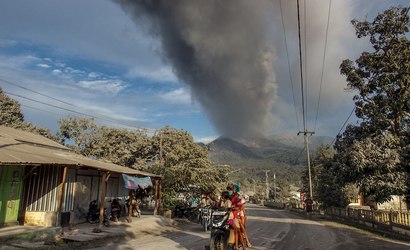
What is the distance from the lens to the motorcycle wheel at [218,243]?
9844mm

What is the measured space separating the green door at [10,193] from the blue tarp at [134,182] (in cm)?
566

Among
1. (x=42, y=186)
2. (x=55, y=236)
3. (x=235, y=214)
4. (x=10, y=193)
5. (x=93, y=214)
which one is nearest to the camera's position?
(x=235, y=214)

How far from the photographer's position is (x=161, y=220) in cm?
2070

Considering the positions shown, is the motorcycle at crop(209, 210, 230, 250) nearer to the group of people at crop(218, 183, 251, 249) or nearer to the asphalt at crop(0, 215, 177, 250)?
the group of people at crop(218, 183, 251, 249)

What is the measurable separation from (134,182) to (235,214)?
37.5 ft

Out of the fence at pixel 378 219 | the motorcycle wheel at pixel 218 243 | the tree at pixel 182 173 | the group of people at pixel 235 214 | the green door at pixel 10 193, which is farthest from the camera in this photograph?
the tree at pixel 182 173

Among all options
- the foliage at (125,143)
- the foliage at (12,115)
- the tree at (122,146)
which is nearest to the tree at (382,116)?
the foliage at (125,143)

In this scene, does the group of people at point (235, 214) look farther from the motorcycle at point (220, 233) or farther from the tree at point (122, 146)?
the tree at point (122, 146)

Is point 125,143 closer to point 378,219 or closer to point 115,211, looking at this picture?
point 115,211

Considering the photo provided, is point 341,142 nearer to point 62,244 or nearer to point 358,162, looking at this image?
point 358,162

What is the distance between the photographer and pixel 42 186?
52.0 feet

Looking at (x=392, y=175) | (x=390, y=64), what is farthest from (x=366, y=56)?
(x=392, y=175)

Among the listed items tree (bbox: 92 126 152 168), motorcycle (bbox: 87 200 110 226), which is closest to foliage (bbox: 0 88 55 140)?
tree (bbox: 92 126 152 168)

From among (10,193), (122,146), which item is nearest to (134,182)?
(10,193)
